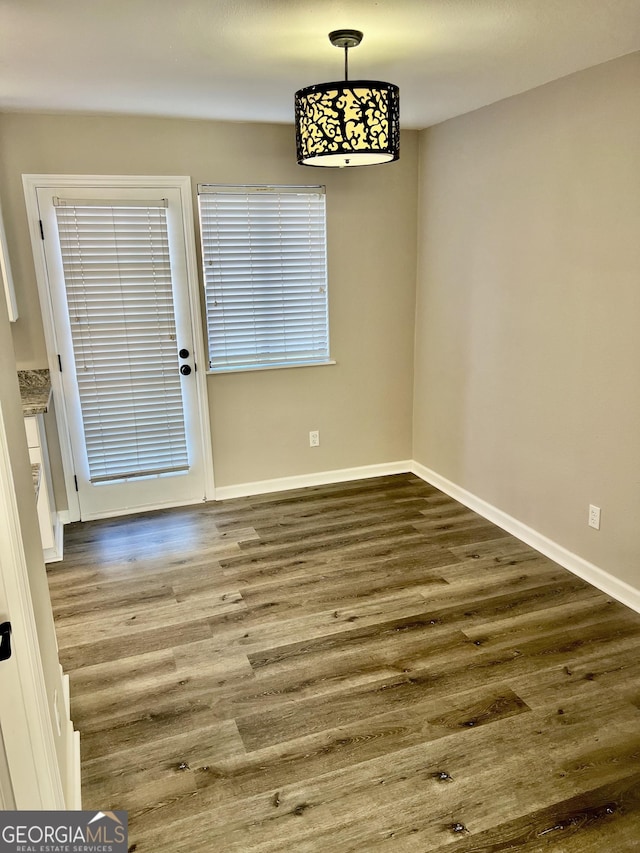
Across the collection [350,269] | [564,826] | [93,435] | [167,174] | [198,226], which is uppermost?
[167,174]

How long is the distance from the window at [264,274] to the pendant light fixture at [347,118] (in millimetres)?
1820

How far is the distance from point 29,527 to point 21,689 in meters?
0.46

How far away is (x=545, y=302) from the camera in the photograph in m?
3.35

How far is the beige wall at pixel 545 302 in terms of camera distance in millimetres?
2875

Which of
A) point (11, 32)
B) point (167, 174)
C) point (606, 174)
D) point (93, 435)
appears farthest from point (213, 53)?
point (93, 435)

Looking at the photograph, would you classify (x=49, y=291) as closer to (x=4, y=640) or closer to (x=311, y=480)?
(x=311, y=480)

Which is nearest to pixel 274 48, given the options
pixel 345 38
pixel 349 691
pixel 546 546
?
pixel 345 38

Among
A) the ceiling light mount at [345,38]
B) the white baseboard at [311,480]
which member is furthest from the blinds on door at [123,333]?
the ceiling light mount at [345,38]

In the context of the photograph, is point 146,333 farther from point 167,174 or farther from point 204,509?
point 204,509

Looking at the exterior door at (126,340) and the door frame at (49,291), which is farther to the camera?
the exterior door at (126,340)

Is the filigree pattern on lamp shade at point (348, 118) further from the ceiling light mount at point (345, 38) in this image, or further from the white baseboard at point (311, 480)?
the white baseboard at point (311, 480)

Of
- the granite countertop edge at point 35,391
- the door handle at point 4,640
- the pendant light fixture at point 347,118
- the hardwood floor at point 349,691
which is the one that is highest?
the pendant light fixture at point 347,118

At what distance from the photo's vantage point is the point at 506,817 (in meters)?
1.88

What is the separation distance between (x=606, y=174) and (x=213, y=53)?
73.3 inches
